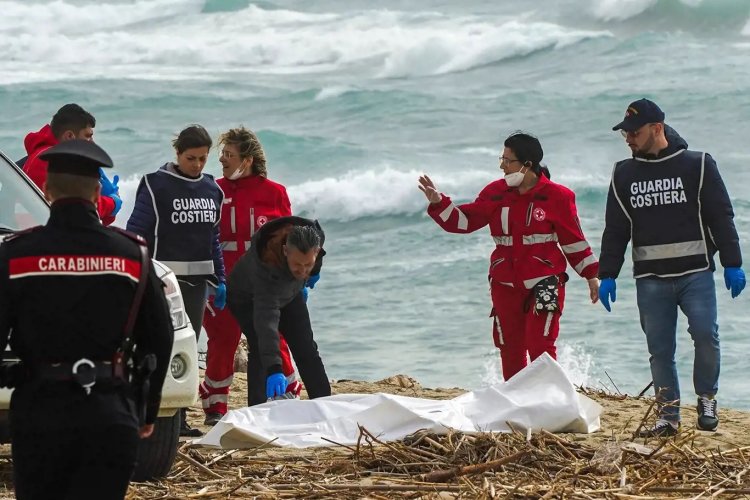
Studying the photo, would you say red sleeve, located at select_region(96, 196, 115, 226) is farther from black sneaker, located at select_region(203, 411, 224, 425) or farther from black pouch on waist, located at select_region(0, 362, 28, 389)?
black pouch on waist, located at select_region(0, 362, 28, 389)

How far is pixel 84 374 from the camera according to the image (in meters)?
4.24

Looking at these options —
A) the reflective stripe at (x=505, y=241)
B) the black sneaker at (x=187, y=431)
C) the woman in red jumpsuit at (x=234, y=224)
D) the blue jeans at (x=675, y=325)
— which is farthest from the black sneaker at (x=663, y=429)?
the black sneaker at (x=187, y=431)

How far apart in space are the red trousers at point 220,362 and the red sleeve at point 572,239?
5.82 ft


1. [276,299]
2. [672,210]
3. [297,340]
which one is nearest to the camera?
[672,210]

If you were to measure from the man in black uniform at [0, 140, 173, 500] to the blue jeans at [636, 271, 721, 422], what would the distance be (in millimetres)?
4429

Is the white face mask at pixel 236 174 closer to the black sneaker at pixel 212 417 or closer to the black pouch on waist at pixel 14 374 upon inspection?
the black sneaker at pixel 212 417

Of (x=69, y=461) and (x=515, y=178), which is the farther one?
(x=515, y=178)

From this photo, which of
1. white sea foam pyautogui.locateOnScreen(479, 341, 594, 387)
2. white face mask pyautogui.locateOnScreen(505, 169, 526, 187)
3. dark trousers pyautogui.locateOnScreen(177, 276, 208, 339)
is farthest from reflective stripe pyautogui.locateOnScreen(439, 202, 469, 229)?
white sea foam pyautogui.locateOnScreen(479, 341, 594, 387)

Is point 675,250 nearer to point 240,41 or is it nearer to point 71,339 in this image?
point 71,339

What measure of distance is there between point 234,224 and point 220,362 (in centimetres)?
84

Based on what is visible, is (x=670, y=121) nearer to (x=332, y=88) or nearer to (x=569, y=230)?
(x=332, y=88)

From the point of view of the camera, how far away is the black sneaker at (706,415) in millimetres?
8336

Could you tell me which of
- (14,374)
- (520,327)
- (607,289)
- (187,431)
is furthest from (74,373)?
(520,327)

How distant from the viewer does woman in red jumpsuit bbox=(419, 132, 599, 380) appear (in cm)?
887
